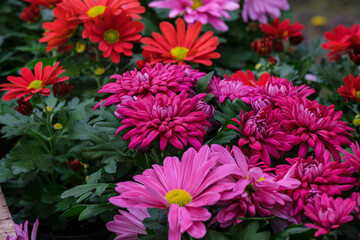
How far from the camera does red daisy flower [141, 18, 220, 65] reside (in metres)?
1.23

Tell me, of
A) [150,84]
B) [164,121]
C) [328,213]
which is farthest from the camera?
[150,84]

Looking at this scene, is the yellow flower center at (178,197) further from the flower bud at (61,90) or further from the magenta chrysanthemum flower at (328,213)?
the flower bud at (61,90)

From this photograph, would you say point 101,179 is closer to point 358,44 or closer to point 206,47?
point 206,47

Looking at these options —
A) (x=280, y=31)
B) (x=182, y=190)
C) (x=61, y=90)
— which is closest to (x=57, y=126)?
(x=61, y=90)

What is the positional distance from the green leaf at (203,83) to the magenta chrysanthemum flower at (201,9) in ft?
2.00

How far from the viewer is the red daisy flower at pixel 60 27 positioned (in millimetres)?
1387

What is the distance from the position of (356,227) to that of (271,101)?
1.16 feet

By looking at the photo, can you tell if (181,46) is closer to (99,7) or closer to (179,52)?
(179,52)

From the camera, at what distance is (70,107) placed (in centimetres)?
137

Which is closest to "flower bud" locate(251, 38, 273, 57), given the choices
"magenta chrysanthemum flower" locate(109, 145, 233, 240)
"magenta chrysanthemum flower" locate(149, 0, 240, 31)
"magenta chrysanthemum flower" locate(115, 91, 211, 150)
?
"magenta chrysanthemum flower" locate(149, 0, 240, 31)

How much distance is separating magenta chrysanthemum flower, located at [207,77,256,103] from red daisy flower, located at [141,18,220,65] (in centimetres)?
16

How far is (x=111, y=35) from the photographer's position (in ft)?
4.39

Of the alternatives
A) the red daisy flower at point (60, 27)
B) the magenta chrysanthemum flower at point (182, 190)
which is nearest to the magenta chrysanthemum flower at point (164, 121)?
the magenta chrysanthemum flower at point (182, 190)

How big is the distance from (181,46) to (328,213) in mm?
730
